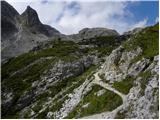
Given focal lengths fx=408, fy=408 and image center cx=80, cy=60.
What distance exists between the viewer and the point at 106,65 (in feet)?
406

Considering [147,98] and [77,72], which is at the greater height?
[77,72]

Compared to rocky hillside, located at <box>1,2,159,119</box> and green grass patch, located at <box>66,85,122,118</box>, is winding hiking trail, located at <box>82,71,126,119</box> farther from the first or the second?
green grass patch, located at <box>66,85,122,118</box>

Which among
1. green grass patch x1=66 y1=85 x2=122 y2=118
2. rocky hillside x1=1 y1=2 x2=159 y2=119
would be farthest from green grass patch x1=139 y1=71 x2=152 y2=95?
green grass patch x1=66 y1=85 x2=122 y2=118

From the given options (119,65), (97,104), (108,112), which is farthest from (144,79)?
(119,65)

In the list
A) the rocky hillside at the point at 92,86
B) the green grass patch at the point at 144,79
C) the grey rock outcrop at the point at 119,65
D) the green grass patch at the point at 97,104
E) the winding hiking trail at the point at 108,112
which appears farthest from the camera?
the grey rock outcrop at the point at 119,65

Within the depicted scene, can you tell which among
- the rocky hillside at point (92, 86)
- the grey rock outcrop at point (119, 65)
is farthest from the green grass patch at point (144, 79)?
the grey rock outcrop at point (119, 65)

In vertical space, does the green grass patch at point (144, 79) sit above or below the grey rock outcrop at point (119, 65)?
below

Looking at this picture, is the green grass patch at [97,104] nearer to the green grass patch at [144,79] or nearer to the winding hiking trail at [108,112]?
the winding hiking trail at [108,112]

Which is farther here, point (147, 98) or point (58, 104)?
point (58, 104)

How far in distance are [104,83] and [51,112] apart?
814 inches

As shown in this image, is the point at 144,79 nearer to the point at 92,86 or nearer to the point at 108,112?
the point at 108,112

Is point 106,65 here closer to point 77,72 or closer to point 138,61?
point 138,61

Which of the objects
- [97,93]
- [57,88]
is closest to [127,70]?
[97,93]

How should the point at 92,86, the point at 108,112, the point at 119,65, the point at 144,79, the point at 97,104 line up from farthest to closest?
the point at 119,65
the point at 92,86
the point at 97,104
the point at 144,79
the point at 108,112
